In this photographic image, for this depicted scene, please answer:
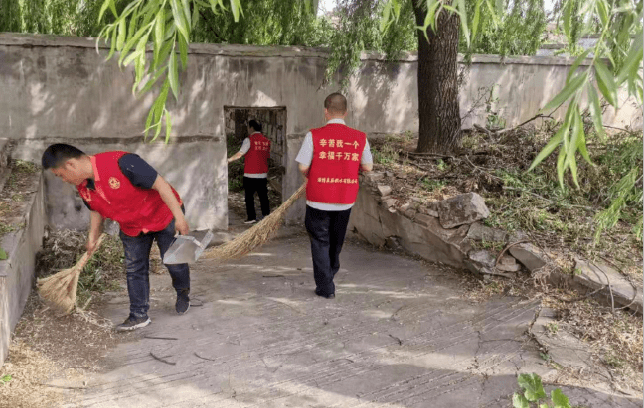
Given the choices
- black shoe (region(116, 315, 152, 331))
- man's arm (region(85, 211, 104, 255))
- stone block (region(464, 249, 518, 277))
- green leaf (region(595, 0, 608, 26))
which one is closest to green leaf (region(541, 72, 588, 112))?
green leaf (region(595, 0, 608, 26))

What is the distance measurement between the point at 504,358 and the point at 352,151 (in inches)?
85.5

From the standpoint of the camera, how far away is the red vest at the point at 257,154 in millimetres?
8734

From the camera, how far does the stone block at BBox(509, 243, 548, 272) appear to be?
5387 mm

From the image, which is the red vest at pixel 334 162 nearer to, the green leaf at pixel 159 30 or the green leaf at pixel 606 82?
the green leaf at pixel 159 30

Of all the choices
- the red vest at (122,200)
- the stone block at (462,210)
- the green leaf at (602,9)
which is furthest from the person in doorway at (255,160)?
the green leaf at (602,9)

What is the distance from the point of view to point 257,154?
878cm

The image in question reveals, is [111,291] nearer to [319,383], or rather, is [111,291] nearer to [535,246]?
[319,383]

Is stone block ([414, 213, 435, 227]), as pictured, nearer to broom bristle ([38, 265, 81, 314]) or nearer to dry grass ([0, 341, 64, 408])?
broom bristle ([38, 265, 81, 314])

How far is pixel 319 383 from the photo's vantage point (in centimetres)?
402

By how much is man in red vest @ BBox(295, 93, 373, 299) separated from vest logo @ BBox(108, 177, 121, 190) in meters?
1.58

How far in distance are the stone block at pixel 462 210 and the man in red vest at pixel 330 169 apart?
1.30 metres

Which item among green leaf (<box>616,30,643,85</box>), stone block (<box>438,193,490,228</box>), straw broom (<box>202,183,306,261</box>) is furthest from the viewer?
straw broom (<box>202,183,306,261</box>)

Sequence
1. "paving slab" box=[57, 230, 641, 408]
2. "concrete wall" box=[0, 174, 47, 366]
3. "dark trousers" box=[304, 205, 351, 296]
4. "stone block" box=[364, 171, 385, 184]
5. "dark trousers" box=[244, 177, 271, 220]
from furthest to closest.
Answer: "dark trousers" box=[244, 177, 271, 220] → "stone block" box=[364, 171, 385, 184] → "dark trousers" box=[304, 205, 351, 296] → "concrete wall" box=[0, 174, 47, 366] → "paving slab" box=[57, 230, 641, 408]

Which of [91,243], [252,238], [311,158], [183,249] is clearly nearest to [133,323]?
[91,243]
